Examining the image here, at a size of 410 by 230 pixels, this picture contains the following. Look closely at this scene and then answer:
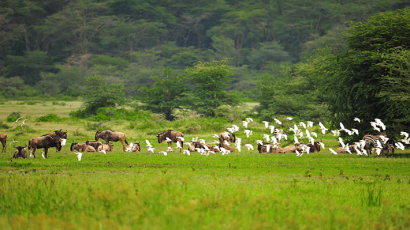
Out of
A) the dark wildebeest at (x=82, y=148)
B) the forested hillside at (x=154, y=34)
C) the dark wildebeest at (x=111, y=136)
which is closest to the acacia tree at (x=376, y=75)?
the dark wildebeest at (x=111, y=136)

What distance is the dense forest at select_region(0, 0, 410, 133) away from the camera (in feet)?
297

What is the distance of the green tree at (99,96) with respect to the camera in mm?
48062

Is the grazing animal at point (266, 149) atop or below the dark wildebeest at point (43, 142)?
below

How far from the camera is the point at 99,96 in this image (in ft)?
158

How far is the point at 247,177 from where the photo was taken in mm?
13914

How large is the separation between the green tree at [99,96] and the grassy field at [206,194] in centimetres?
3027

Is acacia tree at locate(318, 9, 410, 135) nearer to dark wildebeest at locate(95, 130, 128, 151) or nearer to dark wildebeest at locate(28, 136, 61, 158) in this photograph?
dark wildebeest at locate(95, 130, 128, 151)

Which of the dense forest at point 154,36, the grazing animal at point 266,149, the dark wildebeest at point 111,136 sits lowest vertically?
the grazing animal at point 266,149

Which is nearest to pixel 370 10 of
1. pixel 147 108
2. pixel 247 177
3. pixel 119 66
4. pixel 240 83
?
pixel 240 83

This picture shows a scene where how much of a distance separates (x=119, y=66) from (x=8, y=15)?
94.3 ft

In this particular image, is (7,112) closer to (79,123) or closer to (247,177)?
(79,123)

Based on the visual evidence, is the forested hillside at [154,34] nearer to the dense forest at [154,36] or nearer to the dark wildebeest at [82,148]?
the dense forest at [154,36]

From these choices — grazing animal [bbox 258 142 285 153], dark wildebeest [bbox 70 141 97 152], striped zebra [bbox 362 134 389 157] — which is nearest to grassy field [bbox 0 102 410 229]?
striped zebra [bbox 362 134 389 157]

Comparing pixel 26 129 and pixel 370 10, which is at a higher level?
pixel 370 10
